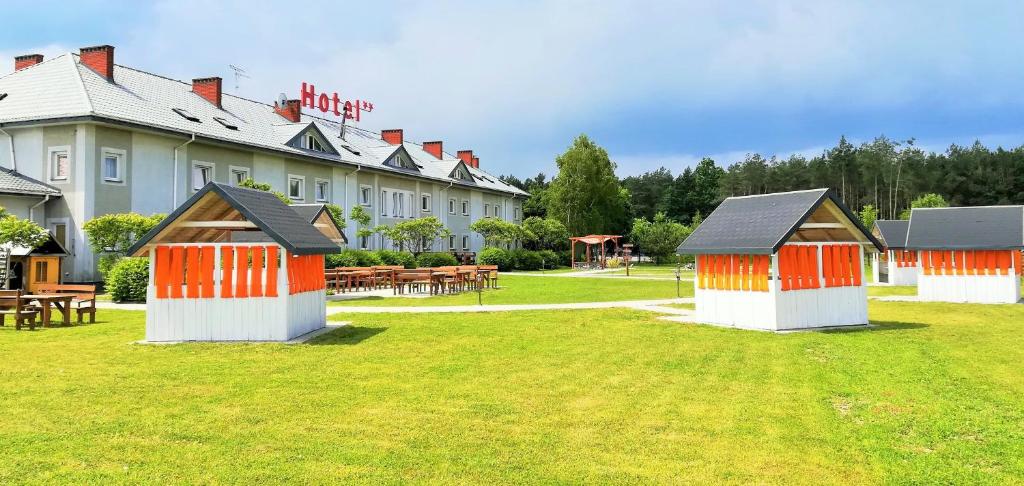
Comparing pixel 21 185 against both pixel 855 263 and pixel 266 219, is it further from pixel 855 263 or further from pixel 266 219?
pixel 855 263

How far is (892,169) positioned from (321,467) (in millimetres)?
74730

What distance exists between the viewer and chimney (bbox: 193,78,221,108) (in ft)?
112

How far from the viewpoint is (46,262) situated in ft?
75.1

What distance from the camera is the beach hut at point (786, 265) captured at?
13414 millimetres

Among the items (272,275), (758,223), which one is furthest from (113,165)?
(758,223)

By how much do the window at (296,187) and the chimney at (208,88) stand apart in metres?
5.22

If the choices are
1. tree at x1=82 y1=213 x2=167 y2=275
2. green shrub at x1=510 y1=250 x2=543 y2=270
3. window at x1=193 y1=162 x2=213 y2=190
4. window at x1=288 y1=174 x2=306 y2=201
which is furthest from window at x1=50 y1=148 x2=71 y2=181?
green shrub at x1=510 y1=250 x2=543 y2=270

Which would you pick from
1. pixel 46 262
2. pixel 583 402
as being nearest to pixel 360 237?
pixel 46 262

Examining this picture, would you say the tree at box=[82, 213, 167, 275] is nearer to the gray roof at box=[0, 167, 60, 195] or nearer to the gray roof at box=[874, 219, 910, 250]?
the gray roof at box=[0, 167, 60, 195]

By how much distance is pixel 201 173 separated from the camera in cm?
Result: 2930

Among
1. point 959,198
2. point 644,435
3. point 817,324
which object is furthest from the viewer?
point 959,198

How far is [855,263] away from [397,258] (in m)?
25.2

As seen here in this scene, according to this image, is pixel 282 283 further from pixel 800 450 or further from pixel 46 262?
pixel 46 262

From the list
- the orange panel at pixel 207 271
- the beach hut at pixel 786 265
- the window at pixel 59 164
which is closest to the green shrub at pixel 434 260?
the window at pixel 59 164
